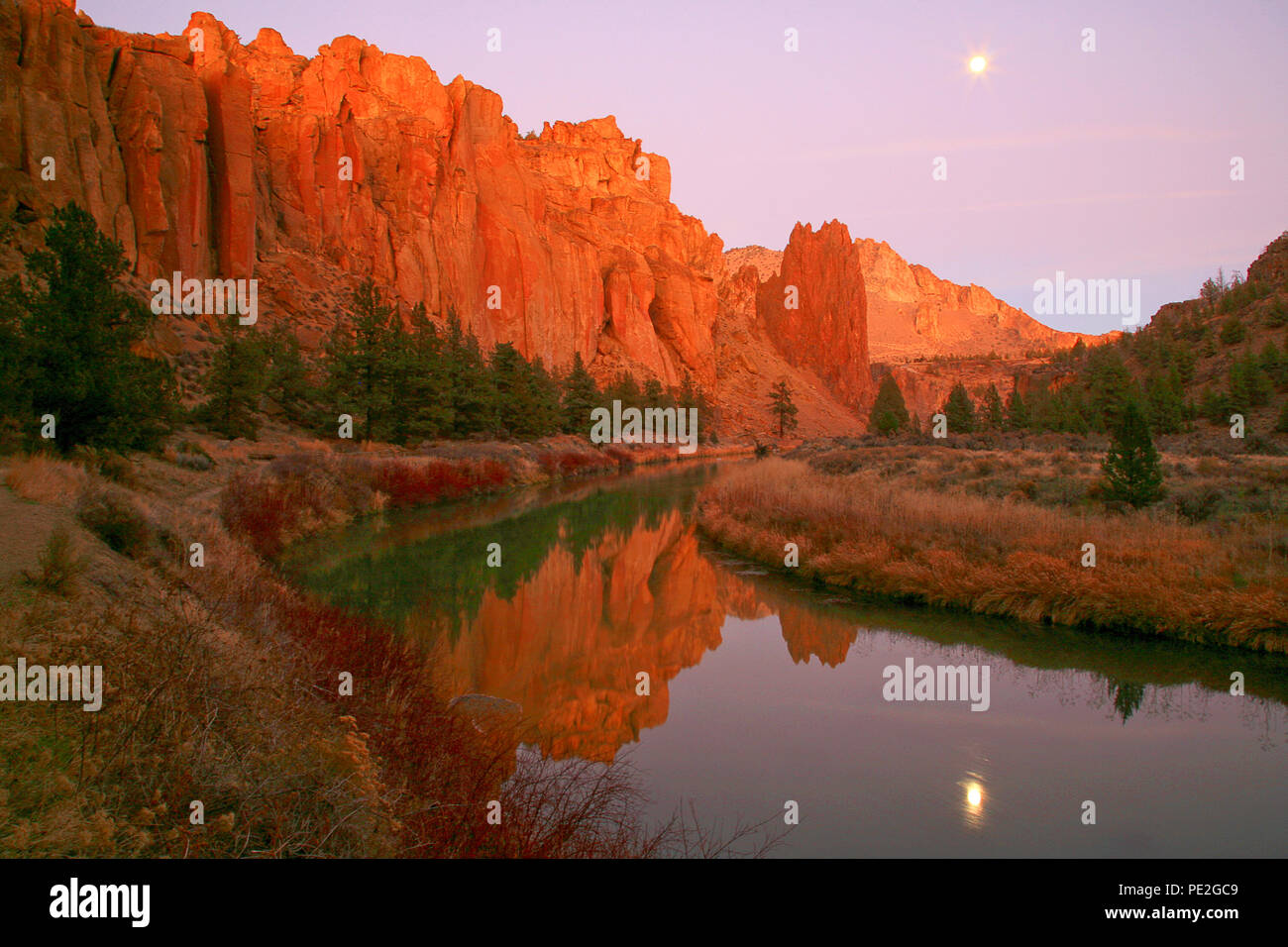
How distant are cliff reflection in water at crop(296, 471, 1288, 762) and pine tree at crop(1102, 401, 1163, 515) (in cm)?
651


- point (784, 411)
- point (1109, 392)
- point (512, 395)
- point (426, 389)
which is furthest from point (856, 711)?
point (784, 411)

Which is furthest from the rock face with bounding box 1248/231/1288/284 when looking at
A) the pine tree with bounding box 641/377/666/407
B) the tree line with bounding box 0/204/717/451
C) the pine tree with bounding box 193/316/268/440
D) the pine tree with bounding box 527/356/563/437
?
the pine tree with bounding box 193/316/268/440

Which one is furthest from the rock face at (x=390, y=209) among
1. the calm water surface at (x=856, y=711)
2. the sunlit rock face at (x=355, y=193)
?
the calm water surface at (x=856, y=711)

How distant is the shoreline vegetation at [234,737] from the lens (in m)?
4.02

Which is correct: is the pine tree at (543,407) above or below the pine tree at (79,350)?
above

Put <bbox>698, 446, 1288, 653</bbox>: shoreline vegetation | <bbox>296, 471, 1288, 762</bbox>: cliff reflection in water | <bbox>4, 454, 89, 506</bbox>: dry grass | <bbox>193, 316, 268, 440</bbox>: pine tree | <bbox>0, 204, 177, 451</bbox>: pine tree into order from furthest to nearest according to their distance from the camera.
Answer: <bbox>193, 316, 268, 440</bbox>: pine tree → <bbox>0, 204, 177, 451</bbox>: pine tree → <bbox>698, 446, 1288, 653</bbox>: shoreline vegetation → <bbox>4, 454, 89, 506</bbox>: dry grass → <bbox>296, 471, 1288, 762</bbox>: cliff reflection in water

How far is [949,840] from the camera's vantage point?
6.59m

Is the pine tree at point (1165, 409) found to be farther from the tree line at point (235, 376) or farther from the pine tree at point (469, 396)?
the pine tree at point (469, 396)

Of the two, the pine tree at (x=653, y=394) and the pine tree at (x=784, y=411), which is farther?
the pine tree at (x=784, y=411)

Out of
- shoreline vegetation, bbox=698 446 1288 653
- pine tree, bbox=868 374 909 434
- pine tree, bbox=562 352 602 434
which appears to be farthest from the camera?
pine tree, bbox=868 374 909 434

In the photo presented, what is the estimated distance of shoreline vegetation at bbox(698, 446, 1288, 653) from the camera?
11.6 meters

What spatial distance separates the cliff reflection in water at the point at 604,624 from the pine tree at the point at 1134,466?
6509mm

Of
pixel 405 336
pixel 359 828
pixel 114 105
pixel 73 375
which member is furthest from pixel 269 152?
pixel 359 828

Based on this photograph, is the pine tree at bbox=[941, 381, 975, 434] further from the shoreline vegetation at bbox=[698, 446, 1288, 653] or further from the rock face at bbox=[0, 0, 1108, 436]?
the rock face at bbox=[0, 0, 1108, 436]
